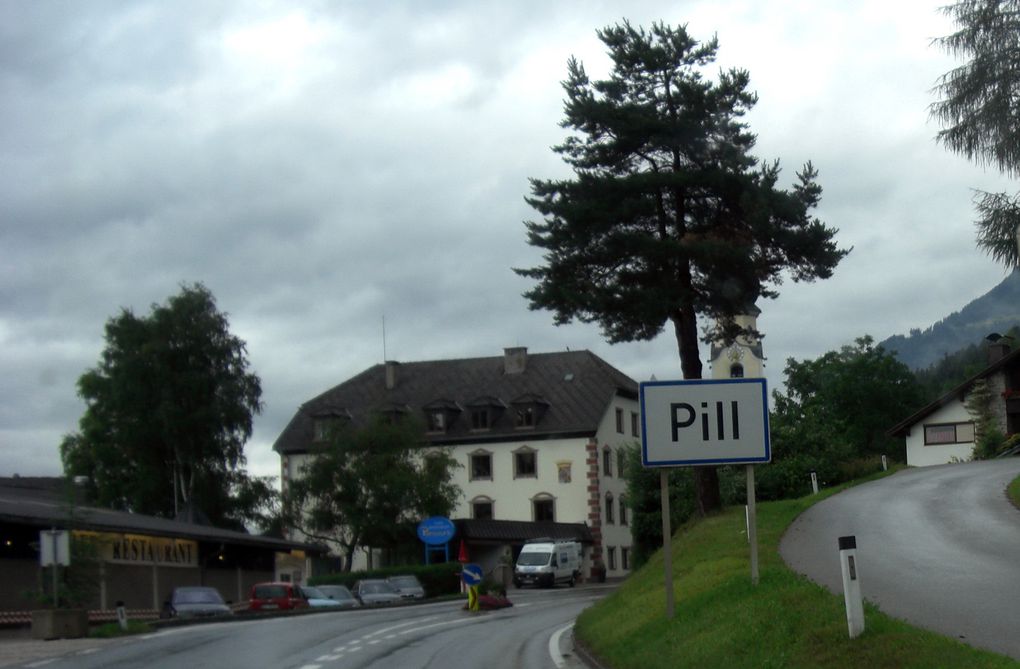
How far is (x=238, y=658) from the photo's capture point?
20203mm

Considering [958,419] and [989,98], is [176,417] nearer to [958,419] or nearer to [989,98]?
[958,419]

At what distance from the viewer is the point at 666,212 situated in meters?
35.1

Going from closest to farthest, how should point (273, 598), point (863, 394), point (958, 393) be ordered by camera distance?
point (273, 598), point (958, 393), point (863, 394)

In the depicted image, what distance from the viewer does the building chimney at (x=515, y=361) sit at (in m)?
87.0

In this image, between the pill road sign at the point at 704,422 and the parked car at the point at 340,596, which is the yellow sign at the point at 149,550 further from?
the pill road sign at the point at 704,422

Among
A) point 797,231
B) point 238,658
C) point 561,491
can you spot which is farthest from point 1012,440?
point 238,658

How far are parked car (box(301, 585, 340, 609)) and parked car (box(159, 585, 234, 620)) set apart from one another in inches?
186

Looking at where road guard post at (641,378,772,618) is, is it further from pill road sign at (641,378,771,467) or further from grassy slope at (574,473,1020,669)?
grassy slope at (574,473,1020,669)

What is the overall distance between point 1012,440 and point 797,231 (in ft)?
108

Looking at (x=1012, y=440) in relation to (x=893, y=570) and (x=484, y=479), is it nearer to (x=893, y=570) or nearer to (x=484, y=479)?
(x=484, y=479)

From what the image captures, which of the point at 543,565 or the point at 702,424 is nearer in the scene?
the point at 702,424

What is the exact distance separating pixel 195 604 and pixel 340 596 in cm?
914

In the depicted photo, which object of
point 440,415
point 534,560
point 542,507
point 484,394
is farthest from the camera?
point 484,394

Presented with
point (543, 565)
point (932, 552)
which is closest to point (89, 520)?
point (932, 552)
